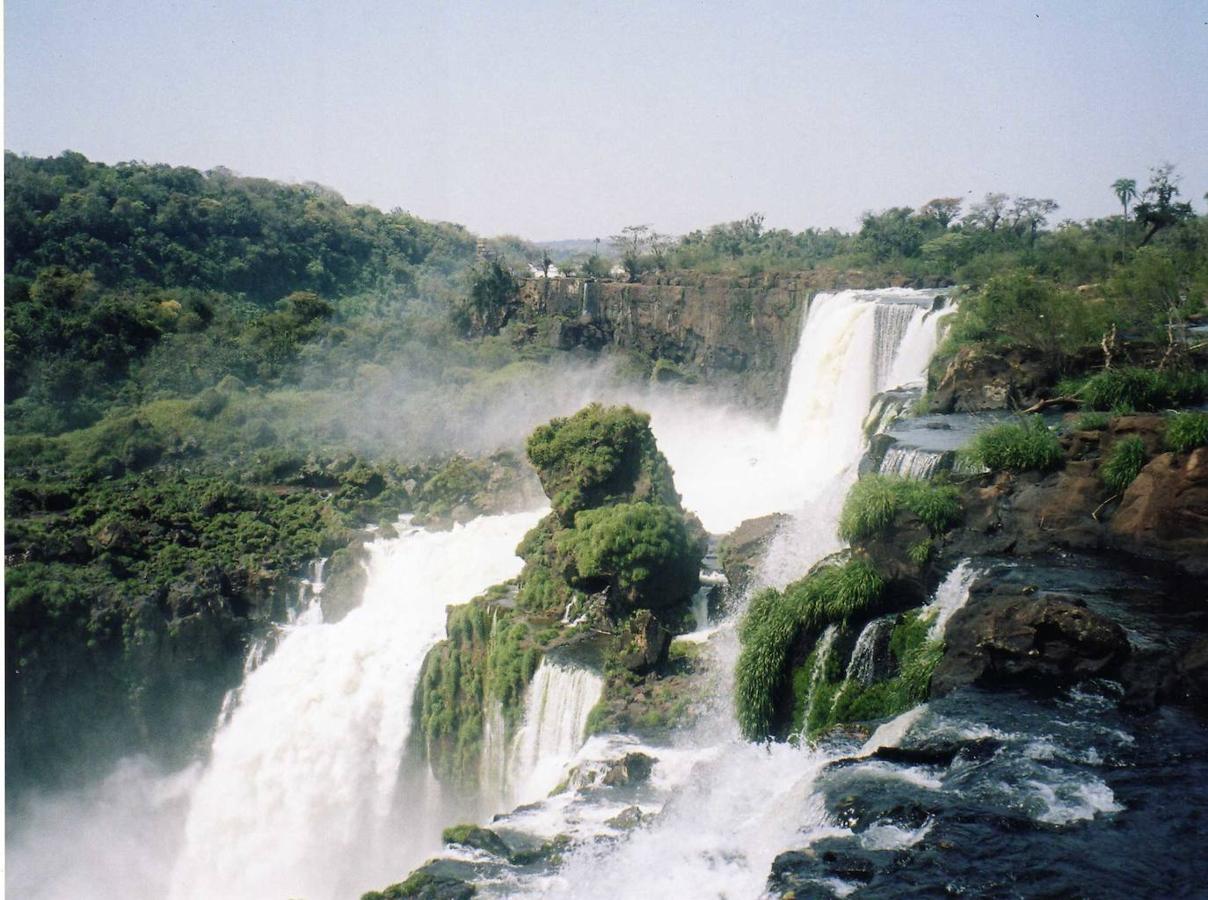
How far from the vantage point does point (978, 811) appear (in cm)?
848

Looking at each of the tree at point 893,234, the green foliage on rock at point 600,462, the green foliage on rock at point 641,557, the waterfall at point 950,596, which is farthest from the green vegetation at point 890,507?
the tree at point 893,234

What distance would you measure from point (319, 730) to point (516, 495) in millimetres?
10393

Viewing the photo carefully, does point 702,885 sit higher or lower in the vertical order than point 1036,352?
lower

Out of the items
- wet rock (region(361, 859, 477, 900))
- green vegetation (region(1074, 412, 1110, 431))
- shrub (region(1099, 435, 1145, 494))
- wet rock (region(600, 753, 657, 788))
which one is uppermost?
green vegetation (region(1074, 412, 1110, 431))

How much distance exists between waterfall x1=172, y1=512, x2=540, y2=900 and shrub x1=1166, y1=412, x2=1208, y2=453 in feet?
50.6

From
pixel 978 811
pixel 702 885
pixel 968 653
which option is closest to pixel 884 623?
pixel 968 653

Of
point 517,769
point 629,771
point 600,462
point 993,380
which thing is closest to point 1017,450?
point 993,380

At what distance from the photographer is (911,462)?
16.1 meters

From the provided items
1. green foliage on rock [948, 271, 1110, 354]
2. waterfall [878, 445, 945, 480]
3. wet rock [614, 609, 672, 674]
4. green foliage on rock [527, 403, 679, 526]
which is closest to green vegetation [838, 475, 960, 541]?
waterfall [878, 445, 945, 480]

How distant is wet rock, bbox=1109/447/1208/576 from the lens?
12.7 m

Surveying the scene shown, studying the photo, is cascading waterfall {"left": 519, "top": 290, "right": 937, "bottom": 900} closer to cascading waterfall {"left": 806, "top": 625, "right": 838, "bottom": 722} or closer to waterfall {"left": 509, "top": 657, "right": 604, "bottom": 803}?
cascading waterfall {"left": 806, "top": 625, "right": 838, "bottom": 722}

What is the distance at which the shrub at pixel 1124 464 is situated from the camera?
44.7 feet

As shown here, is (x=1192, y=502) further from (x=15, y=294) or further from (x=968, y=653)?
(x=15, y=294)

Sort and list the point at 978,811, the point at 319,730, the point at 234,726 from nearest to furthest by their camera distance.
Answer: the point at 978,811, the point at 319,730, the point at 234,726
